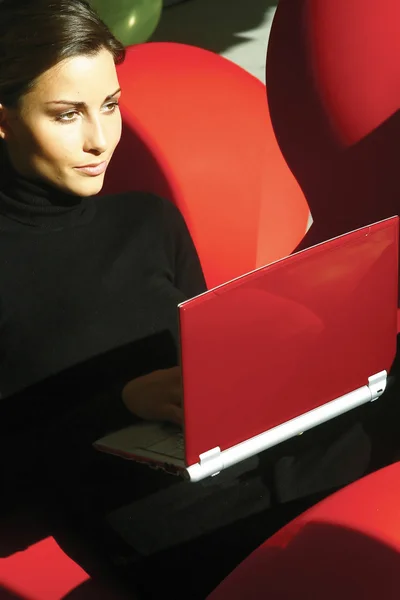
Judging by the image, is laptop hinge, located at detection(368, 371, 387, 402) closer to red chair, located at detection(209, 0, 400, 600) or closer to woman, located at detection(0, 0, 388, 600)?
woman, located at detection(0, 0, 388, 600)

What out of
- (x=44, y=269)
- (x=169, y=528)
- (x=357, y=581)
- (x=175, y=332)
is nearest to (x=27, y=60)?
(x=44, y=269)

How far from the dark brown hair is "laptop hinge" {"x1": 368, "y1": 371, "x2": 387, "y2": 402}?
0.47 metres

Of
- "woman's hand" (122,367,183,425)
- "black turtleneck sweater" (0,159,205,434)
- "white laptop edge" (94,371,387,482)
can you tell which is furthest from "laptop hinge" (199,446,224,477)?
"black turtleneck sweater" (0,159,205,434)

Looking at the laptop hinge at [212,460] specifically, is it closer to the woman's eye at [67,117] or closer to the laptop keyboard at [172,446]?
the laptop keyboard at [172,446]

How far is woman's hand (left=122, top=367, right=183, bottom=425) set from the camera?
3.33 feet

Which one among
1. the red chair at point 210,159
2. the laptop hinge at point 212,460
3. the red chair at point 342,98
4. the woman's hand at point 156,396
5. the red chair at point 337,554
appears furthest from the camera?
the red chair at point 210,159

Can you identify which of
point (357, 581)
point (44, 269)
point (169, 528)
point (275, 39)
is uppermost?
point (275, 39)

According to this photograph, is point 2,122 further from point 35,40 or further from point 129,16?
point 129,16

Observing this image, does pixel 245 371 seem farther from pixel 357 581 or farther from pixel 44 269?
pixel 44 269

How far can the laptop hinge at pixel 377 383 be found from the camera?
3.35 ft

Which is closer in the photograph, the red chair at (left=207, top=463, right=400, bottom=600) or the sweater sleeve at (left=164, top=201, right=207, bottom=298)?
the red chair at (left=207, top=463, right=400, bottom=600)

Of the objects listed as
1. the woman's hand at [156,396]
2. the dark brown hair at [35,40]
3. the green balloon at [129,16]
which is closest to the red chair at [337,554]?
the woman's hand at [156,396]

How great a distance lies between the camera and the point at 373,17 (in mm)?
1186

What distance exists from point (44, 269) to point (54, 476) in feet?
0.78
